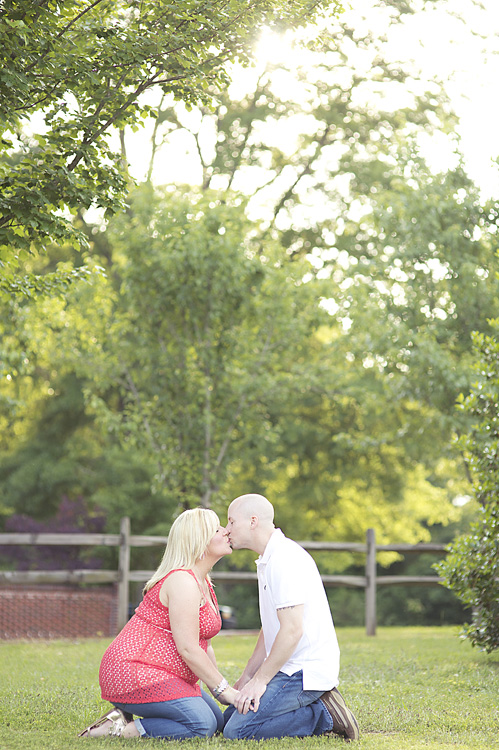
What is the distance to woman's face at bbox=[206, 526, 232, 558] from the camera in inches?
185

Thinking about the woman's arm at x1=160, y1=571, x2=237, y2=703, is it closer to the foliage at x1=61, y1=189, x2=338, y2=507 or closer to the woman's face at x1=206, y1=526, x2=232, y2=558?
the woman's face at x1=206, y1=526, x2=232, y2=558

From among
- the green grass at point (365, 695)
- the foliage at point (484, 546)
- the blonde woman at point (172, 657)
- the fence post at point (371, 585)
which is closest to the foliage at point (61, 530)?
the green grass at point (365, 695)

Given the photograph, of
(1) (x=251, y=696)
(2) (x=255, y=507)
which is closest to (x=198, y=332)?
(2) (x=255, y=507)

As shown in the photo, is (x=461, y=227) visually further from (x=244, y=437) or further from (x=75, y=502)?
(x=75, y=502)

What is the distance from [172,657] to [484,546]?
444 centimetres

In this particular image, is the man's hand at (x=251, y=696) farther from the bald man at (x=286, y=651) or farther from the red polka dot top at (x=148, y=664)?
the red polka dot top at (x=148, y=664)

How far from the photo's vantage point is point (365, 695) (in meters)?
6.44

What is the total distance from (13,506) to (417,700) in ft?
55.1

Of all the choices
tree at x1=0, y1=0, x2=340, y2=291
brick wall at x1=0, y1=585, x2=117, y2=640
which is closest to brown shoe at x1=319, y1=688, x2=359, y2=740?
tree at x1=0, y1=0, x2=340, y2=291

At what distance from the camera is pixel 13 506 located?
21.2 m

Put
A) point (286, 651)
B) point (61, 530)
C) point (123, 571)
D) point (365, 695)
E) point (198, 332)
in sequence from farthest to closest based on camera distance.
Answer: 1. point (61, 530)
2. point (198, 332)
3. point (123, 571)
4. point (365, 695)
5. point (286, 651)

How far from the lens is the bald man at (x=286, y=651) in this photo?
4387mm

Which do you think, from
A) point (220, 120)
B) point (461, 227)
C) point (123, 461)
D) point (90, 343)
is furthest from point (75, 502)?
point (461, 227)

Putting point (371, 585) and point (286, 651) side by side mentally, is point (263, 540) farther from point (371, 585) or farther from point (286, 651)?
point (371, 585)
